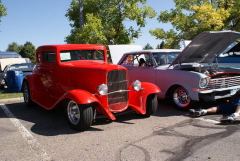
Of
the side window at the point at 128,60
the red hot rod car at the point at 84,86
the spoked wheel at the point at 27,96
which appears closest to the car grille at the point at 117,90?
the red hot rod car at the point at 84,86

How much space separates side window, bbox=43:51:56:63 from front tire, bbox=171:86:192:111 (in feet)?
10.8

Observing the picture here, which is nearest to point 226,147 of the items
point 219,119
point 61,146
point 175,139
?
point 175,139

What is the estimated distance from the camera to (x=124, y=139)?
4207mm

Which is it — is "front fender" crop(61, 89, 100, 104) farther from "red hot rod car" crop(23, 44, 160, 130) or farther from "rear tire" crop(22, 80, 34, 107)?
"rear tire" crop(22, 80, 34, 107)

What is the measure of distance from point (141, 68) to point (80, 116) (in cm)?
340

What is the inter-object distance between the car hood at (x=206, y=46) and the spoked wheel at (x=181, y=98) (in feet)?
2.62

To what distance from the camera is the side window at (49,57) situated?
234 inches

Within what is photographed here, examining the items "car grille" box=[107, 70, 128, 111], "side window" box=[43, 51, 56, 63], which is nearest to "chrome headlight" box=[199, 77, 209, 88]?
"car grille" box=[107, 70, 128, 111]

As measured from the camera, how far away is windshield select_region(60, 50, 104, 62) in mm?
5828

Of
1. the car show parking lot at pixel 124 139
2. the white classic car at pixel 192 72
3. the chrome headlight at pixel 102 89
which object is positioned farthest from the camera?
the white classic car at pixel 192 72

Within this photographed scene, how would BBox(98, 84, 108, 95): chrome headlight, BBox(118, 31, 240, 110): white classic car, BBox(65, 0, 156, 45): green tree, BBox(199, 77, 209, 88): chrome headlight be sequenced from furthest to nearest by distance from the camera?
BBox(65, 0, 156, 45): green tree, BBox(118, 31, 240, 110): white classic car, BBox(199, 77, 209, 88): chrome headlight, BBox(98, 84, 108, 95): chrome headlight

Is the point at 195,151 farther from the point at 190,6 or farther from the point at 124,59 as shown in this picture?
the point at 190,6

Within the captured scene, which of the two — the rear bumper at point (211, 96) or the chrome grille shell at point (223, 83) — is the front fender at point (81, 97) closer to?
the rear bumper at point (211, 96)

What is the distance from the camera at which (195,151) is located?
11.8ft
